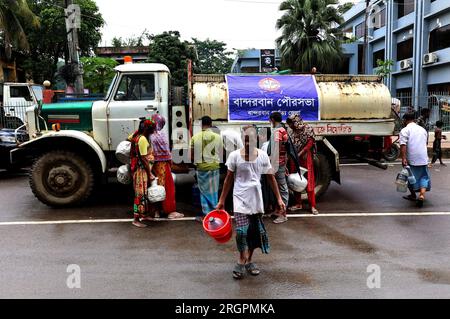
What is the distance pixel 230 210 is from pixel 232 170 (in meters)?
2.95

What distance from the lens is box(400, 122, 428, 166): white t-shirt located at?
24.7ft

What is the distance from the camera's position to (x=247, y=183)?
4609 mm

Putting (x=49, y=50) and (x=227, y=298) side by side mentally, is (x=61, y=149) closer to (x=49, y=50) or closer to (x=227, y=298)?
(x=227, y=298)

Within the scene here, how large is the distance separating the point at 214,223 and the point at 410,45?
29.5 m

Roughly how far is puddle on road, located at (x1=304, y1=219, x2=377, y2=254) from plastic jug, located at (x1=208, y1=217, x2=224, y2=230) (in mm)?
1873

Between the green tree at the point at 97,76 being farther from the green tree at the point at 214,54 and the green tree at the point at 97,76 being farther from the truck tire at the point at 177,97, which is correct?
the green tree at the point at 214,54

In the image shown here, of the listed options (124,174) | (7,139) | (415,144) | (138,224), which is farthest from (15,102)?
(415,144)

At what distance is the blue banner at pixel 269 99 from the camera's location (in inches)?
306

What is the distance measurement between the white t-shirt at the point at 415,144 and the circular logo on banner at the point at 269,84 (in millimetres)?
2228

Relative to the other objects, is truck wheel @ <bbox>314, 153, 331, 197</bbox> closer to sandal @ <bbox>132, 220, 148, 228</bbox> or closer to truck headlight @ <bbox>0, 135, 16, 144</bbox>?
sandal @ <bbox>132, 220, 148, 228</bbox>

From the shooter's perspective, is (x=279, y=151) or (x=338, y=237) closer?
(x=338, y=237)

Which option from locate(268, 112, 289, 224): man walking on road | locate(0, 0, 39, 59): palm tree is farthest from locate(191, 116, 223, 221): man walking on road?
locate(0, 0, 39, 59): palm tree

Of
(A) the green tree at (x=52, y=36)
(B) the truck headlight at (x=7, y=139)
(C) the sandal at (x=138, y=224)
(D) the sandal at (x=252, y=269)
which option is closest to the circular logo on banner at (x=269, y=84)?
(C) the sandal at (x=138, y=224)

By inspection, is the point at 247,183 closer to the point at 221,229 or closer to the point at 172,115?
the point at 221,229
